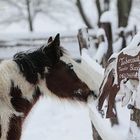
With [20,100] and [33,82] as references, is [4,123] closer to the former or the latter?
[20,100]

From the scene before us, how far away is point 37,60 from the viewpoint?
3.97 meters

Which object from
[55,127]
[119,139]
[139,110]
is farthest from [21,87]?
[55,127]

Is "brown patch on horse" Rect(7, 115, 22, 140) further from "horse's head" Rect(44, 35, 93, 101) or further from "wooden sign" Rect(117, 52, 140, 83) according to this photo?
"wooden sign" Rect(117, 52, 140, 83)

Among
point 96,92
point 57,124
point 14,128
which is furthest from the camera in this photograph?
point 57,124

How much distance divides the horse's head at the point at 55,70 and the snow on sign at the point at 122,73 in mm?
982

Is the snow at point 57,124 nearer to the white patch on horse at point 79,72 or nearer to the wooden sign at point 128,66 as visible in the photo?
the white patch on horse at point 79,72

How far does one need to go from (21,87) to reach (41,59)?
306 millimetres

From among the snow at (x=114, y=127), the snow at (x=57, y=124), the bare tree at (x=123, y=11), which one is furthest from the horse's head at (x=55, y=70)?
the bare tree at (x=123, y=11)

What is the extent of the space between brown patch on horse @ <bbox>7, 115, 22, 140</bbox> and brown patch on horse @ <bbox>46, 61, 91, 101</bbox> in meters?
0.40

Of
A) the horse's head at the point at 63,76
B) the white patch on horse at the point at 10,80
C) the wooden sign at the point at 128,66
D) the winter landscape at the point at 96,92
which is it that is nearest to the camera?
the wooden sign at the point at 128,66

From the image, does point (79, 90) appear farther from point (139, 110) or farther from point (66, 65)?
point (139, 110)

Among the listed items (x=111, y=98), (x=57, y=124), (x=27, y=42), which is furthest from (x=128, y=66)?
(x=27, y=42)

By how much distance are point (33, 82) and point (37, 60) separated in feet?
0.63

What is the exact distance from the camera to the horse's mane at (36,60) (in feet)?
12.8
